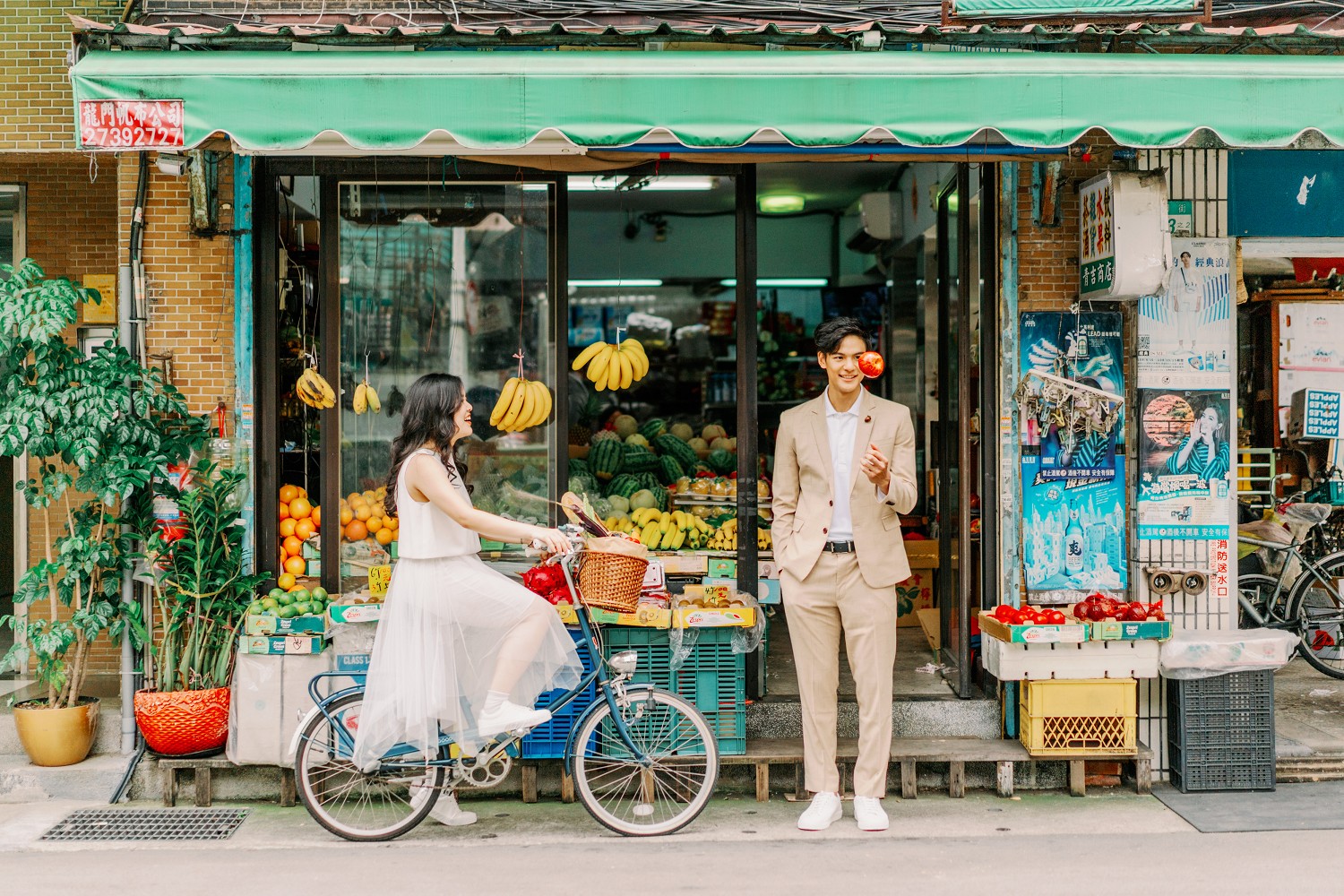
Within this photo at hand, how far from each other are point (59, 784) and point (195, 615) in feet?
3.72

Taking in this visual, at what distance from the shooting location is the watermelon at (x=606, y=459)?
8.36 meters

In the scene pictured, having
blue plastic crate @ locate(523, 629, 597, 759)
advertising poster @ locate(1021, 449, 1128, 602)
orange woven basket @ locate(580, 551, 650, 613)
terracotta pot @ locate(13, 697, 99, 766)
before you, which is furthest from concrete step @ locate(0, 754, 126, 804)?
advertising poster @ locate(1021, 449, 1128, 602)

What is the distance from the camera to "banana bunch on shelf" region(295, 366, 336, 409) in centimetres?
659

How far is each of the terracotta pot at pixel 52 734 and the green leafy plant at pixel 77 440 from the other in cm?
12

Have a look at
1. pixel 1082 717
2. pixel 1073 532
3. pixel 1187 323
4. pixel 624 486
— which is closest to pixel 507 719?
pixel 624 486

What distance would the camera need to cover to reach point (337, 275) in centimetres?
693

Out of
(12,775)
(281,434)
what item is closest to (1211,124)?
(281,434)

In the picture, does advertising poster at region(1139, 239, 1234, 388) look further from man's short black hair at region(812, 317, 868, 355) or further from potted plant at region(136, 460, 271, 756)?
potted plant at region(136, 460, 271, 756)

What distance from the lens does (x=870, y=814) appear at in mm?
5602

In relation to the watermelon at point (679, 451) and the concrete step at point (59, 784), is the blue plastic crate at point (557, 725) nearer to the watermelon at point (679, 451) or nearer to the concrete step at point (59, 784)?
the concrete step at point (59, 784)

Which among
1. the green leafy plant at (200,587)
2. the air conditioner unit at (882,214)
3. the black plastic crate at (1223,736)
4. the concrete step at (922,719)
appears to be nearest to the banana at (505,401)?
the green leafy plant at (200,587)

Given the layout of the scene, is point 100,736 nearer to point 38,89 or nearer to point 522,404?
point 522,404

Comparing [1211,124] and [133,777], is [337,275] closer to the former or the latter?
[133,777]

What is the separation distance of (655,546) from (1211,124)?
12.7ft
